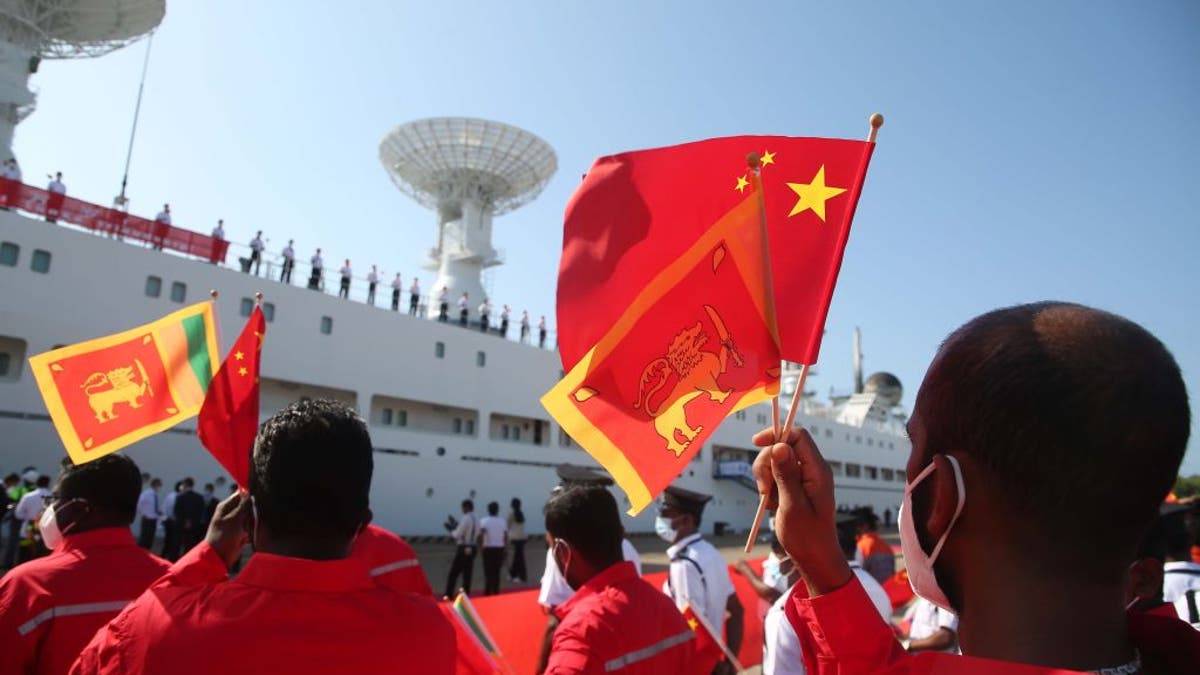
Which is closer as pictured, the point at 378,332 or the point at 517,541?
the point at 517,541

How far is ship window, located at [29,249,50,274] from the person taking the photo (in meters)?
14.2

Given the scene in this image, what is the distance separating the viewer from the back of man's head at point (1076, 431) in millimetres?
898

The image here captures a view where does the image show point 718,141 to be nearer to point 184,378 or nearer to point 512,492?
point 184,378

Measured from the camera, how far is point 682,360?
179 cm

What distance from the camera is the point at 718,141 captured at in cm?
192

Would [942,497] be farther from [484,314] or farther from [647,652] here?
[484,314]

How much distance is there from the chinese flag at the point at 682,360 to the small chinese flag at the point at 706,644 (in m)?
2.39

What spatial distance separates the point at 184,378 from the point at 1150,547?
431 centimetres

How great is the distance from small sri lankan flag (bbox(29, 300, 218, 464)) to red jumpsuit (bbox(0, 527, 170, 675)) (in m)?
0.58

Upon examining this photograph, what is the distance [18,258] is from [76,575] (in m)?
15.5

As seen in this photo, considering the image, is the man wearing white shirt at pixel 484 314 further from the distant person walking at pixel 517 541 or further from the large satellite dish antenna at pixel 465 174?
the distant person walking at pixel 517 541

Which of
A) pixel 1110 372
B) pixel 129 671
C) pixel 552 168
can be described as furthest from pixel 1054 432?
pixel 552 168

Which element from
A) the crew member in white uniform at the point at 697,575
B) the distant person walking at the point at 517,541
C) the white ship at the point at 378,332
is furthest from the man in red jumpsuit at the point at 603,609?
the white ship at the point at 378,332

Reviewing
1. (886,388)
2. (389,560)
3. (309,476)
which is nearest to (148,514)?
(389,560)
